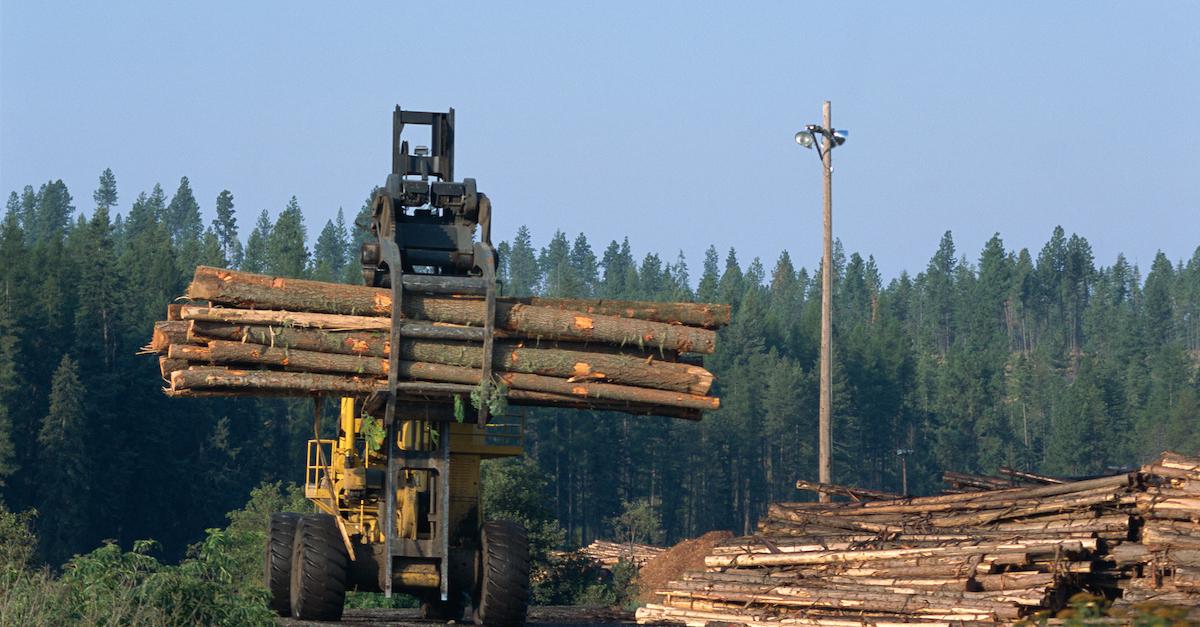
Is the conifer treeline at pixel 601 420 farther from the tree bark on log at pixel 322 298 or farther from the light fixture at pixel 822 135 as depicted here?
the tree bark on log at pixel 322 298

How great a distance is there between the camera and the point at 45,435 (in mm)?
87688

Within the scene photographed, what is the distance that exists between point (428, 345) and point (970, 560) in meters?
8.21

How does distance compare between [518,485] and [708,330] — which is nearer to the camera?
[708,330]

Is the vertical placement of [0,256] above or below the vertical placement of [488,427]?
above

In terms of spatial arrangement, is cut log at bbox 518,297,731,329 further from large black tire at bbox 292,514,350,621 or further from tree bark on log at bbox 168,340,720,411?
large black tire at bbox 292,514,350,621

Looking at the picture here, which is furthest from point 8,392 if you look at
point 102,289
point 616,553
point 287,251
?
point 287,251

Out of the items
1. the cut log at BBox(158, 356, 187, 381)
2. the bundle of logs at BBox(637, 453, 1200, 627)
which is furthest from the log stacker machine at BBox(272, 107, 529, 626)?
the bundle of logs at BBox(637, 453, 1200, 627)

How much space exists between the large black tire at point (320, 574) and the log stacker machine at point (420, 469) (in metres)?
0.01

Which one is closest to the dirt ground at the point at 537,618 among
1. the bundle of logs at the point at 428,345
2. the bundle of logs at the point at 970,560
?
the bundle of logs at the point at 970,560

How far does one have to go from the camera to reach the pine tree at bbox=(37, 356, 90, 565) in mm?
84500

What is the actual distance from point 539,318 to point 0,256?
9123 centimetres

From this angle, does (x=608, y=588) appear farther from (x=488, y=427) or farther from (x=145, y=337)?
(x=145, y=337)

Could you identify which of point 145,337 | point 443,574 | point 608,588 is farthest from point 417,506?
point 145,337

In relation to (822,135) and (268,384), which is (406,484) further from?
(822,135)
